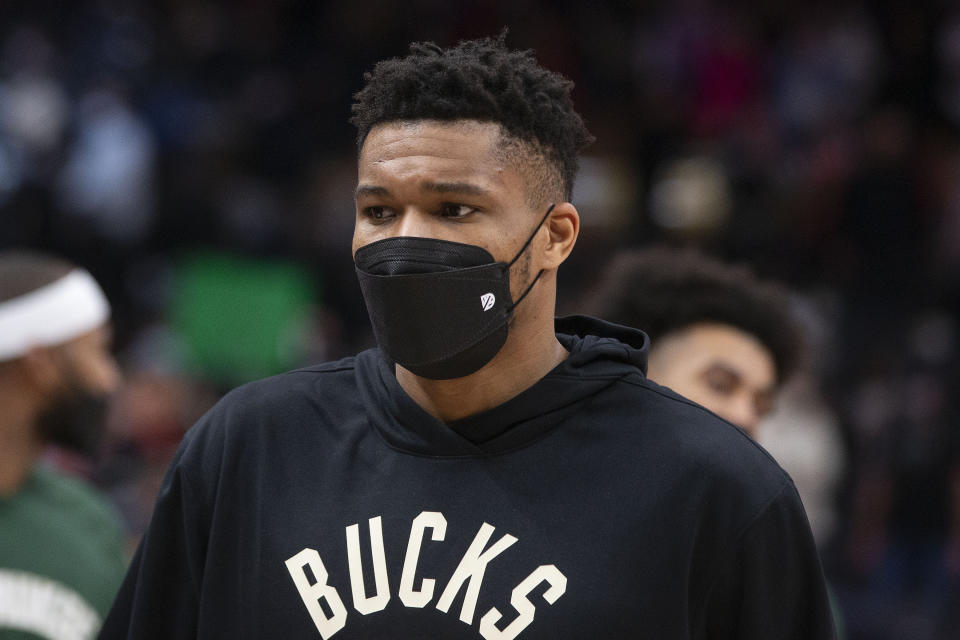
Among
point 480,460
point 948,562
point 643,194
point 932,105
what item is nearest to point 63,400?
point 480,460

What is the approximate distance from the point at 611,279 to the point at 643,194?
6567 millimetres

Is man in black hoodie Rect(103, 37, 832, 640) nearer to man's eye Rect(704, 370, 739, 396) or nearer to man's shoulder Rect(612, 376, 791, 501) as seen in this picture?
man's shoulder Rect(612, 376, 791, 501)

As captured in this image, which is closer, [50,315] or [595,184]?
[50,315]

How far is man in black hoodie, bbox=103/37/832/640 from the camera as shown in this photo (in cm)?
237

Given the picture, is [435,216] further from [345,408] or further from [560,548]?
[560,548]

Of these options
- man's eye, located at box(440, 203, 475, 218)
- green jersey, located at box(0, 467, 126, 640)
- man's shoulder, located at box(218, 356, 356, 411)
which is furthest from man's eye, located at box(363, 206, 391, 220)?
green jersey, located at box(0, 467, 126, 640)

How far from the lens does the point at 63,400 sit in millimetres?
4207

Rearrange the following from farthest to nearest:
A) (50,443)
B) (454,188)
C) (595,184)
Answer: (595,184), (50,443), (454,188)

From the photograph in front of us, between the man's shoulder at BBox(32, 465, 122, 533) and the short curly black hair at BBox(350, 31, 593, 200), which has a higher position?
the short curly black hair at BBox(350, 31, 593, 200)

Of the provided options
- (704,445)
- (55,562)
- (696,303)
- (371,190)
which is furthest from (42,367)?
(704,445)

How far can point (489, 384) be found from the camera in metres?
2.54

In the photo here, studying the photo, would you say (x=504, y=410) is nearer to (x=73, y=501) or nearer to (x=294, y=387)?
(x=294, y=387)

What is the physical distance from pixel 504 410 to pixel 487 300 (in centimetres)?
21

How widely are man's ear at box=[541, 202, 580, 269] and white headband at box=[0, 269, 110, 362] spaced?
→ 7.42 ft
